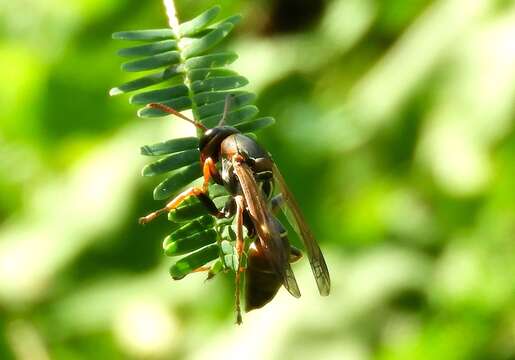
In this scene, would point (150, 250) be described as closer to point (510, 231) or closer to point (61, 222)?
point (61, 222)

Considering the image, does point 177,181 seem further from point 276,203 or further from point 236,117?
point 276,203

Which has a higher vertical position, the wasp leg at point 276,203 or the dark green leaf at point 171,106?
the dark green leaf at point 171,106

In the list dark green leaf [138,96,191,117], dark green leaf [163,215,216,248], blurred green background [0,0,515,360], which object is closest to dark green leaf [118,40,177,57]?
dark green leaf [138,96,191,117]

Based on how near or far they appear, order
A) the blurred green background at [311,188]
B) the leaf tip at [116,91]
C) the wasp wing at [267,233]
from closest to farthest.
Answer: the leaf tip at [116,91]
the wasp wing at [267,233]
the blurred green background at [311,188]

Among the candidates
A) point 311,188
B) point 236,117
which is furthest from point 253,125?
point 311,188

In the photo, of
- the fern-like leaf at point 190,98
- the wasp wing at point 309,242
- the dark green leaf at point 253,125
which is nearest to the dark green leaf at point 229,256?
the fern-like leaf at point 190,98

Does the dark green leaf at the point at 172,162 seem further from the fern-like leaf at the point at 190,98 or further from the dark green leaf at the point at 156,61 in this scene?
the dark green leaf at the point at 156,61

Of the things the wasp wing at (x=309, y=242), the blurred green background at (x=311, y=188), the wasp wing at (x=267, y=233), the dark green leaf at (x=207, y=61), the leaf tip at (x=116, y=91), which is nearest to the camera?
the leaf tip at (x=116, y=91)

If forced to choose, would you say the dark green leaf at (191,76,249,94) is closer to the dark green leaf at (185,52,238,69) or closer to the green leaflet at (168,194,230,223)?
the dark green leaf at (185,52,238,69)

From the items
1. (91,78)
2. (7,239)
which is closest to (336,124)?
(91,78)
